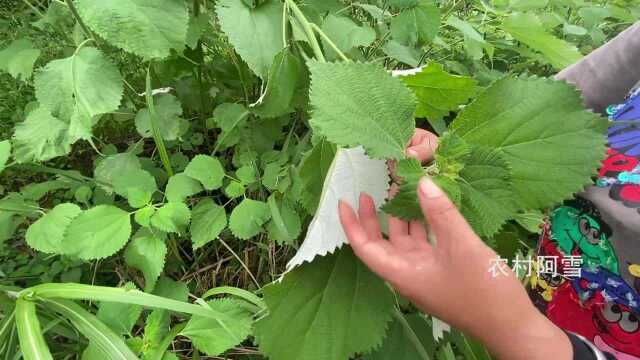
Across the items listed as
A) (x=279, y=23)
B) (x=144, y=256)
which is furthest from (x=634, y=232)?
(x=144, y=256)

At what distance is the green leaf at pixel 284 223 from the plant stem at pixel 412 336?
0.62ft

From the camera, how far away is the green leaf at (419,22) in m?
0.81

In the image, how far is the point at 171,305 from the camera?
24.2 inches

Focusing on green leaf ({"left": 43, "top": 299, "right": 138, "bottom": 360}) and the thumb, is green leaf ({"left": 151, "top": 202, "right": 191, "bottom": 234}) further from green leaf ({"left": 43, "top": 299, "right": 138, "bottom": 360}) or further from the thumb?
the thumb

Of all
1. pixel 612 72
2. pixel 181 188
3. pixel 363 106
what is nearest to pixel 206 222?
pixel 181 188

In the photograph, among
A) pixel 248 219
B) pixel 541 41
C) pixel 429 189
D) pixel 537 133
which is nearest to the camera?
pixel 429 189

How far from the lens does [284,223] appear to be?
77 cm

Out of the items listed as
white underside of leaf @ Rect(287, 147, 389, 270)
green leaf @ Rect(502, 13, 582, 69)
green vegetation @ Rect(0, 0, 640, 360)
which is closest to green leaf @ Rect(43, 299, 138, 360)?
green vegetation @ Rect(0, 0, 640, 360)

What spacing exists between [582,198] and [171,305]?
583 mm

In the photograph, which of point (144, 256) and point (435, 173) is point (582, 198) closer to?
point (435, 173)

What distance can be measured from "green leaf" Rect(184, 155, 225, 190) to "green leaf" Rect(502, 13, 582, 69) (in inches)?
26.8

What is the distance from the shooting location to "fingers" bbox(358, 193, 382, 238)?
0.50 meters

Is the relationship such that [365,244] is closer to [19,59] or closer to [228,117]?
[228,117]

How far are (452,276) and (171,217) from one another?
0.45m
